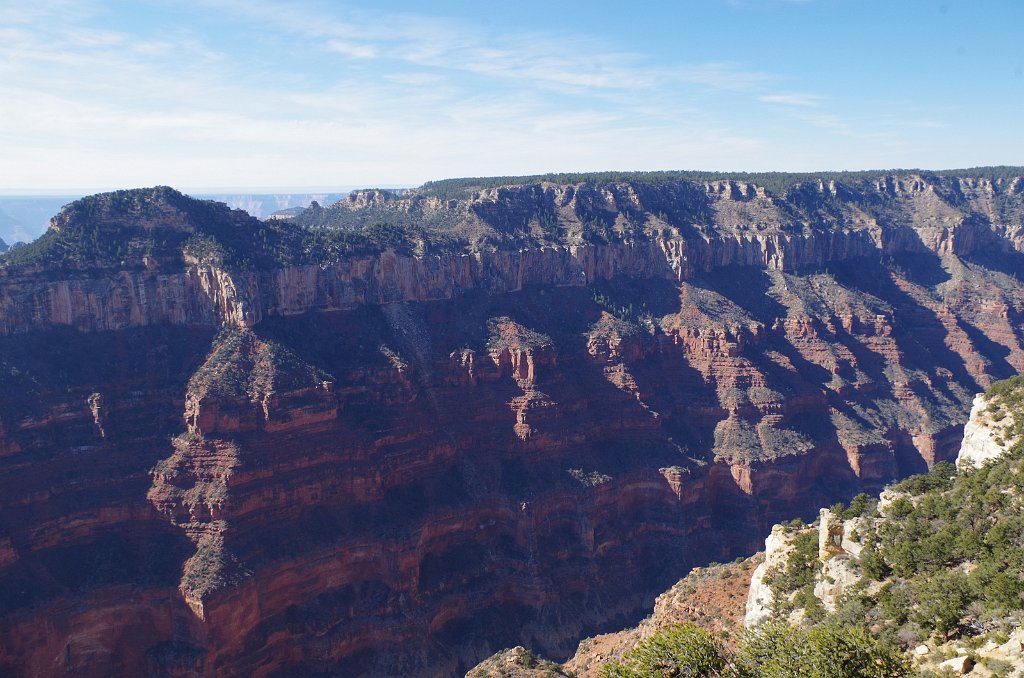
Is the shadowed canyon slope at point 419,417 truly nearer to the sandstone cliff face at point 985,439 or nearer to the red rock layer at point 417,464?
the red rock layer at point 417,464

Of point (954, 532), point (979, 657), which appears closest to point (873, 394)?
point (954, 532)

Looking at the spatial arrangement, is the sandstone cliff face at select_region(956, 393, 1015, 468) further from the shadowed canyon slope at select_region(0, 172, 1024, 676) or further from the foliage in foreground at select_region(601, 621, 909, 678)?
the shadowed canyon slope at select_region(0, 172, 1024, 676)

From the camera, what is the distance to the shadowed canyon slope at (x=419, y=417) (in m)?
63.0

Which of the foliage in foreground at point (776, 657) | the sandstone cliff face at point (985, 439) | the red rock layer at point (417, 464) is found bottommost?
the red rock layer at point (417, 464)

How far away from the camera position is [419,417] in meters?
81.1

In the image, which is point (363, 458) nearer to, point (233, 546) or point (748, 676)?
point (233, 546)

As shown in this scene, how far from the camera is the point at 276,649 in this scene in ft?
207

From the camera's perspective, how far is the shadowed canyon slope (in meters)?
63.0

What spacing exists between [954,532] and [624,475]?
54111mm

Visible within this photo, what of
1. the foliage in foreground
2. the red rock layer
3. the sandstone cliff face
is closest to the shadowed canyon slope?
the red rock layer

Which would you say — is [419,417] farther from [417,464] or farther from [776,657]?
[776,657]

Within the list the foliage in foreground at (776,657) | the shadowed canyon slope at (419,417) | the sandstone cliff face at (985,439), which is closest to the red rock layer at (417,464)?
the shadowed canyon slope at (419,417)

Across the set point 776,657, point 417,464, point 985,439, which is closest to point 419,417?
point 417,464

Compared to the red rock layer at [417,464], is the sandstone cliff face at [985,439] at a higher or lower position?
higher
